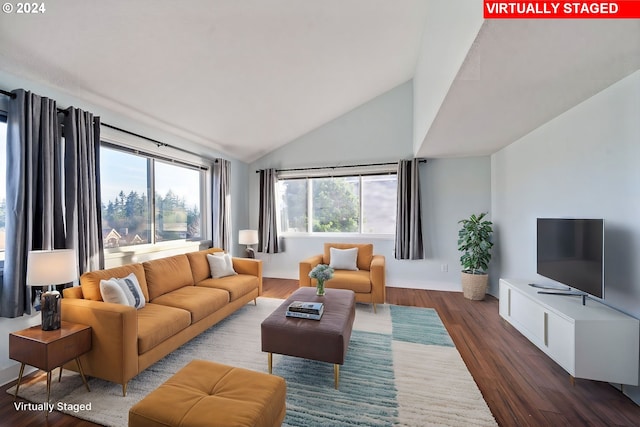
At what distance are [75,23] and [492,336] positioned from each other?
178 inches

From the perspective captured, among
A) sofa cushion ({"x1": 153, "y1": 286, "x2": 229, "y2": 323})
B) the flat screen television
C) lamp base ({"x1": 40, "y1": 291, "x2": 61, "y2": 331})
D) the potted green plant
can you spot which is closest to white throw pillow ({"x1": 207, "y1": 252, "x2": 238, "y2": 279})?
sofa cushion ({"x1": 153, "y1": 286, "x2": 229, "y2": 323})

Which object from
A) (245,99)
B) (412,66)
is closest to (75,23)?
(245,99)

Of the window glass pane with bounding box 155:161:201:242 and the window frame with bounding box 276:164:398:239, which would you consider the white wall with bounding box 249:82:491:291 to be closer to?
the window frame with bounding box 276:164:398:239

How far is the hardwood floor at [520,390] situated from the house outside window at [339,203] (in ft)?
7.18

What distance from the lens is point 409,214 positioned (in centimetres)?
433

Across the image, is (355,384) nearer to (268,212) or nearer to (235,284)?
(235,284)

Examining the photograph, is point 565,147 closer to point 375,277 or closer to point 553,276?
point 553,276

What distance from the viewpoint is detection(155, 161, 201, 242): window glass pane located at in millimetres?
3641

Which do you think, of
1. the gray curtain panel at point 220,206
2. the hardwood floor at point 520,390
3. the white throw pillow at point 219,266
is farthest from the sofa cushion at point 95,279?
the gray curtain panel at point 220,206

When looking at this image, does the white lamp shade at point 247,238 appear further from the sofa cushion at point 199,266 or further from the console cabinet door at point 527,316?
the console cabinet door at point 527,316

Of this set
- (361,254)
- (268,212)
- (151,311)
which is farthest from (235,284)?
(268,212)

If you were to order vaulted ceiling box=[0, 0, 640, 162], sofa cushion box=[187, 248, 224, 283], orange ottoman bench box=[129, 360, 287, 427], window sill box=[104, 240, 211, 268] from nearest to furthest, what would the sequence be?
orange ottoman bench box=[129, 360, 287, 427]
vaulted ceiling box=[0, 0, 640, 162]
window sill box=[104, 240, 211, 268]
sofa cushion box=[187, 248, 224, 283]

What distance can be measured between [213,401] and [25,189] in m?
2.26

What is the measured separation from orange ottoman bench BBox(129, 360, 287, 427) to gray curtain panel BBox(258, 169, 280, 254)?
357cm
